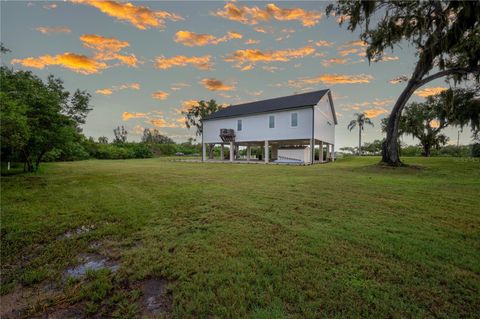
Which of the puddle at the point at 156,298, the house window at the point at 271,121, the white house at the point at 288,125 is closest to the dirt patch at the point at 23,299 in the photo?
the puddle at the point at 156,298

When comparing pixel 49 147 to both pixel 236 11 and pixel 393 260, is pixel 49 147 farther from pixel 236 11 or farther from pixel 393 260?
pixel 393 260

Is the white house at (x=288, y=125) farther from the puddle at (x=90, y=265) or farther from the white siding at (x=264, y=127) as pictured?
the puddle at (x=90, y=265)

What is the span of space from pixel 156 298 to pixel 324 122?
22.1 m

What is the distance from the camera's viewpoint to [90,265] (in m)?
2.73

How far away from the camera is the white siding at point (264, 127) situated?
18.8m

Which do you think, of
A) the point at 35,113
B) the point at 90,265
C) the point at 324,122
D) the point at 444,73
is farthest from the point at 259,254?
the point at 324,122

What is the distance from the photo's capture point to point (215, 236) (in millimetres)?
3312

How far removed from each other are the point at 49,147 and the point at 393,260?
13.5 meters

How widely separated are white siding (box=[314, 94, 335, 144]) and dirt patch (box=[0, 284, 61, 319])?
19.2m

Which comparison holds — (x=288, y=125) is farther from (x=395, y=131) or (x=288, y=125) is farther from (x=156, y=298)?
(x=156, y=298)

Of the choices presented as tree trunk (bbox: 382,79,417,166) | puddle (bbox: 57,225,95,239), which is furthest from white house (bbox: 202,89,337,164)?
puddle (bbox: 57,225,95,239)

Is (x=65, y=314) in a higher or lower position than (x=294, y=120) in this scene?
lower

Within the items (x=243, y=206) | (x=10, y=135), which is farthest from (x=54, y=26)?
(x=243, y=206)

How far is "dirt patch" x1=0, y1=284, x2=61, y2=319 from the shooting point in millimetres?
1951
